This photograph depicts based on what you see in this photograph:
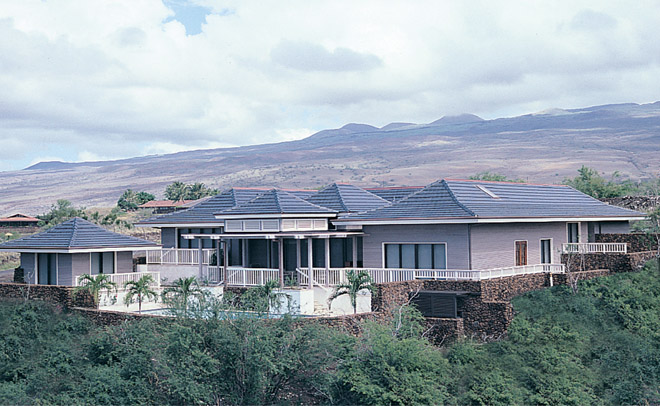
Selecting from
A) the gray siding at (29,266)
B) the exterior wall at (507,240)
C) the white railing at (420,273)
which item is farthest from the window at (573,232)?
the gray siding at (29,266)

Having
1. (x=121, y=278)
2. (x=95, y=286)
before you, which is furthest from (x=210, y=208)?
(x=95, y=286)

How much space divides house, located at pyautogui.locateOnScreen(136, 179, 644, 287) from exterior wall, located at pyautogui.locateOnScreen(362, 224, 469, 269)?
0.14ft

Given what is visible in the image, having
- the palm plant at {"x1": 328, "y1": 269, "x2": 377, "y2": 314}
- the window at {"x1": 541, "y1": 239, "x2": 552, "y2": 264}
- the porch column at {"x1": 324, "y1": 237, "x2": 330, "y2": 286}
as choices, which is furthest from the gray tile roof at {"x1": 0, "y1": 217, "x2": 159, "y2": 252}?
the window at {"x1": 541, "y1": 239, "x2": 552, "y2": 264}

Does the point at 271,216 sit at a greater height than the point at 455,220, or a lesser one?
greater

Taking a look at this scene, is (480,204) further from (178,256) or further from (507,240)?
(178,256)

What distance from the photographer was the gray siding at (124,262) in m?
36.9

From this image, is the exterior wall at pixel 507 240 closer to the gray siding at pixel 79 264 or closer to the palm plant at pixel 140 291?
the palm plant at pixel 140 291

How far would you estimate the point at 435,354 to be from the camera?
82.7 feet

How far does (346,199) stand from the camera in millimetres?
36875

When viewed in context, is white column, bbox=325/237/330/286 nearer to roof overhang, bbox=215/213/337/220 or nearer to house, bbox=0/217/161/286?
roof overhang, bbox=215/213/337/220

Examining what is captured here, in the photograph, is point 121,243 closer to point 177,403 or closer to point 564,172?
point 177,403

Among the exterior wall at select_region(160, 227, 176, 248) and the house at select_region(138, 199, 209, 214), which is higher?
the house at select_region(138, 199, 209, 214)

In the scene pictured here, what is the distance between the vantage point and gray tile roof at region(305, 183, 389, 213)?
119 feet

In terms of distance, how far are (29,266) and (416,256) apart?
1843 cm
